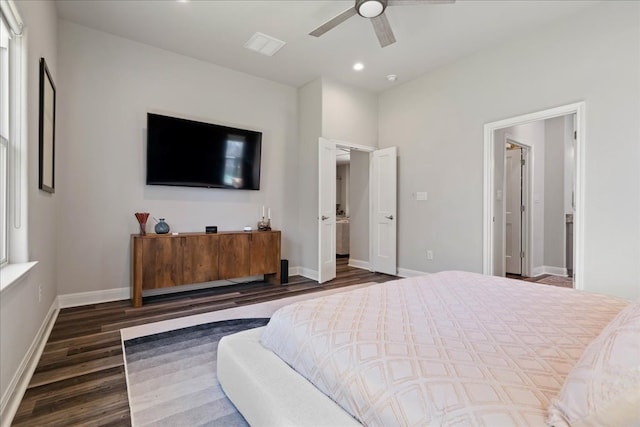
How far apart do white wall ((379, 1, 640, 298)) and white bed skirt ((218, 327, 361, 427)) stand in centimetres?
322

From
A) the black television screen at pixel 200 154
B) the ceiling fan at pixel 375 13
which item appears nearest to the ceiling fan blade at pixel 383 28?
the ceiling fan at pixel 375 13

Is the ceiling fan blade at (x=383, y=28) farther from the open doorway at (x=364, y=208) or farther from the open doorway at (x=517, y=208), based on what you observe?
the open doorway at (x=517, y=208)

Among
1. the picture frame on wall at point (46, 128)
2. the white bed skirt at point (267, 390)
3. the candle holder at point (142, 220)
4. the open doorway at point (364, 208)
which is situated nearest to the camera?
the white bed skirt at point (267, 390)

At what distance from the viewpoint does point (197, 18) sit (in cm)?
318

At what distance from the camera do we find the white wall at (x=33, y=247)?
5.23 feet

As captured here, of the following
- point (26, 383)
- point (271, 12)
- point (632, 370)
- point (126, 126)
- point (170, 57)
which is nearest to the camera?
point (632, 370)

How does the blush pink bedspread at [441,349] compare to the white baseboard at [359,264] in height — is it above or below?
above

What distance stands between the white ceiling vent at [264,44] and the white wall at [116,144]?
75 centimetres

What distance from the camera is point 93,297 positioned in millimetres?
3352

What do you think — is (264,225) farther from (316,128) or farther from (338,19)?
(338,19)

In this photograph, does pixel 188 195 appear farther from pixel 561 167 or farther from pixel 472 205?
pixel 561 167

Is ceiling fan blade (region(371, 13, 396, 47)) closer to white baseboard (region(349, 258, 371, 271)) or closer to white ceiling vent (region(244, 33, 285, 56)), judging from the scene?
white ceiling vent (region(244, 33, 285, 56))

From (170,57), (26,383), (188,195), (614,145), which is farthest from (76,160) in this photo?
(614,145)

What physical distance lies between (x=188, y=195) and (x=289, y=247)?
65.6 inches
